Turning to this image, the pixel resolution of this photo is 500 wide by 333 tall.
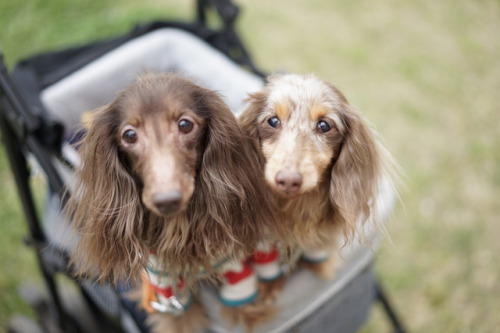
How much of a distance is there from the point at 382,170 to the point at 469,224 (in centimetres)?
165

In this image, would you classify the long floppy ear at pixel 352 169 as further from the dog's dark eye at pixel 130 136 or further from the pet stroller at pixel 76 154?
the dog's dark eye at pixel 130 136

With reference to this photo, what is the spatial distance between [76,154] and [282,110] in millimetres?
702

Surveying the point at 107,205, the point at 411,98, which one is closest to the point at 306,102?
the point at 107,205

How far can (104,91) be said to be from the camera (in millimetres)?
1950

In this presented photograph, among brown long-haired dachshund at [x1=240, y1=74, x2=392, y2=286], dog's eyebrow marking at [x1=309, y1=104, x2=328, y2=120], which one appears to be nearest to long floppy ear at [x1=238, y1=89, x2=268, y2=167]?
brown long-haired dachshund at [x1=240, y1=74, x2=392, y2=286]

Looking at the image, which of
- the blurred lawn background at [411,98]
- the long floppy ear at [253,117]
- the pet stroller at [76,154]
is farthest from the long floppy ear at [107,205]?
the blurred lawn background at [411,98]

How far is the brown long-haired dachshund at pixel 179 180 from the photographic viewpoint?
1138 mm

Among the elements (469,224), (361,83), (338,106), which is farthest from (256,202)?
(361,83)

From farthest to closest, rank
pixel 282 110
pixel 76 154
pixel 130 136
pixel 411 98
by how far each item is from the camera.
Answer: pixel 411 98 → pixel 76 154 → pixel 282 110 → pixel 130 136

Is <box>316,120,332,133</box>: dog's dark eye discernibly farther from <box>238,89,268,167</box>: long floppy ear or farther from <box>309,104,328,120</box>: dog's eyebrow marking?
<box>238,89,268,167</box>: long floppy ear

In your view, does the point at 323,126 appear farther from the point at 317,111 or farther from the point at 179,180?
the point at 179,180

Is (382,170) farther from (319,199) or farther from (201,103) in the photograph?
(201,103)

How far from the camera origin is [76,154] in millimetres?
1557

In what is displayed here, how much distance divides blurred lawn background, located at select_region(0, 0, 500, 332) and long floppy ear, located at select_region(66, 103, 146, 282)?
125cm
